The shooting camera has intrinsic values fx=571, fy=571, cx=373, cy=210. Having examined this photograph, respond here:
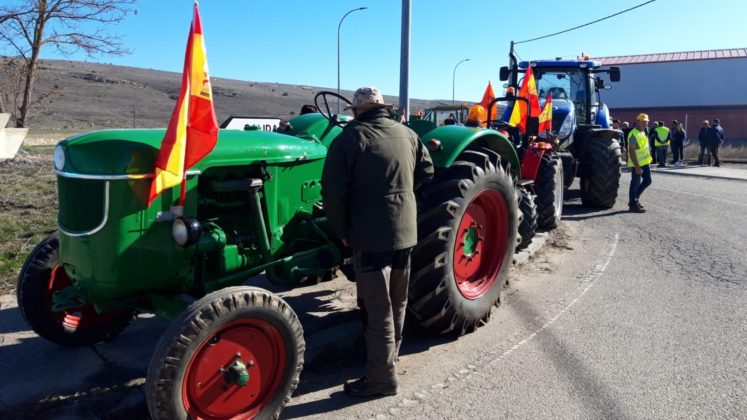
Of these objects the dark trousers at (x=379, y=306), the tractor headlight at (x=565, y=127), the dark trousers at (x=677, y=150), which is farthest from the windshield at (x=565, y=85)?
the dark trousers at (x=677, y=150)

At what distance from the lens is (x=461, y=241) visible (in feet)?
14.2

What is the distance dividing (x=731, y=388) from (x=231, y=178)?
328cm

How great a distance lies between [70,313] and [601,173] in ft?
27.2

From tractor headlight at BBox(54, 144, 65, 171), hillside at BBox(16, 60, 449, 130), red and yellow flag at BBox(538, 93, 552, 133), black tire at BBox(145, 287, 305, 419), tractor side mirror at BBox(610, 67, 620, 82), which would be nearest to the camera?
black tire at BBox(145, 287, 305, 419)

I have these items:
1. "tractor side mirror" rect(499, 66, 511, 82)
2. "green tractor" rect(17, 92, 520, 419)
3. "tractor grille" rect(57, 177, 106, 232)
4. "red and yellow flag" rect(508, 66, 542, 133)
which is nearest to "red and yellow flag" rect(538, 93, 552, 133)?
"red and yellow flag" rect(508, 66, 542, 133)

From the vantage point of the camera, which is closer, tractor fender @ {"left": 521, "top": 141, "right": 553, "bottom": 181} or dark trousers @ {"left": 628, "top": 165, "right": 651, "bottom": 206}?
tractor fender @ {"left": 521, "top": 141, "right": 553, "bottom": 181}

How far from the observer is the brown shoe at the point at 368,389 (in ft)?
11.1

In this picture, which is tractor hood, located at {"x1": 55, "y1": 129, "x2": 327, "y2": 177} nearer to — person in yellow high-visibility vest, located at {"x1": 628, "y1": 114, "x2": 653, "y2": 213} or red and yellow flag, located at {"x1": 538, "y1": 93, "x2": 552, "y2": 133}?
red and yellow flag, located at {"x1": 538, "y1": 93, "x2": 552, "y2": 133}

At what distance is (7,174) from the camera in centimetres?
981

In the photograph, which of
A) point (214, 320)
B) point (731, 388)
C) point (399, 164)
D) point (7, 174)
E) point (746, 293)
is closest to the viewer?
point (214, 320)

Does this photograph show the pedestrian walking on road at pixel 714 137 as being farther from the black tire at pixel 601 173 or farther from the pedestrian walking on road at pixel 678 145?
the black tire at pixel 601 173

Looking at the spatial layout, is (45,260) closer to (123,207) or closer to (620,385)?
(123,207)

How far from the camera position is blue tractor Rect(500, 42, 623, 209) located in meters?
9.55

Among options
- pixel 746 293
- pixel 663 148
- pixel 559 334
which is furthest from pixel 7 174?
pixel 663 148
